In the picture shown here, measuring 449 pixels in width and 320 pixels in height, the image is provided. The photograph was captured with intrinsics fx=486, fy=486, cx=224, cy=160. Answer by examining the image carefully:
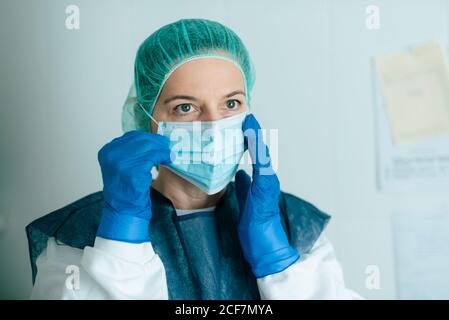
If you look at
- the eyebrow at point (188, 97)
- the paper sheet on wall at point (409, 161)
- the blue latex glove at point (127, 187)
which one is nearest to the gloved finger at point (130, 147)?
the blue latex glove at point (127, 187)

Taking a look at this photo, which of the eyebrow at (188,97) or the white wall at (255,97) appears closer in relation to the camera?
the eyebrow at (188,97)

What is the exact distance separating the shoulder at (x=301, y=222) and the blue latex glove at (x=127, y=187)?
33 centimetres

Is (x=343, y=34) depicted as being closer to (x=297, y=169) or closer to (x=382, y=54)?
(x=382, y=54)

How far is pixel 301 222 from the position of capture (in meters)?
1.09

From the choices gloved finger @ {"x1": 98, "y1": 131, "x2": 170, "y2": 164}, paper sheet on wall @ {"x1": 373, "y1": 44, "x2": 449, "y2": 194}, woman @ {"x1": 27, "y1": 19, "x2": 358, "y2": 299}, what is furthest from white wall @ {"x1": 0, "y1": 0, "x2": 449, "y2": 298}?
gloved finger @ {"x1": 98, "y1": 131, "x2": 170, "y2": 164}

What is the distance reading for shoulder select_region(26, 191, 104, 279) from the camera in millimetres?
991

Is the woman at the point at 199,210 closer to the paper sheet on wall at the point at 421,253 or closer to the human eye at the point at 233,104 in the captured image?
the human eye at the point at 233,104

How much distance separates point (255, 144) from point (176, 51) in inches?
10.1

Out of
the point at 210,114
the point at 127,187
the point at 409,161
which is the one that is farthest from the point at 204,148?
the point at 409,161

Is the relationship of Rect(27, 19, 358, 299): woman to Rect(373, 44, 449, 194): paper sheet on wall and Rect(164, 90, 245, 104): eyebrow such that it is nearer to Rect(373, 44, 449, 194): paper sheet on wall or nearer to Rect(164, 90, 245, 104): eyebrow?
Rect(164, 90, 245, 104): eyebrow

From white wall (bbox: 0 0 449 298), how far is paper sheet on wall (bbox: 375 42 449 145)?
0.14ft

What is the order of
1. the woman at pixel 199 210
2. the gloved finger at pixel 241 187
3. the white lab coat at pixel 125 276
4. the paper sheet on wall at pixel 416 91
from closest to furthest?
the white lab coat at pixel 125 276, the woman at pixel 199 210, the gloved finger at pixel 241 187, the paper sheet on wall at pixel 416 91

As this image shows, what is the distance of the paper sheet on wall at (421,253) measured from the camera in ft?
4.49

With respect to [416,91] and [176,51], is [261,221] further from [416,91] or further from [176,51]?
[416,91]
